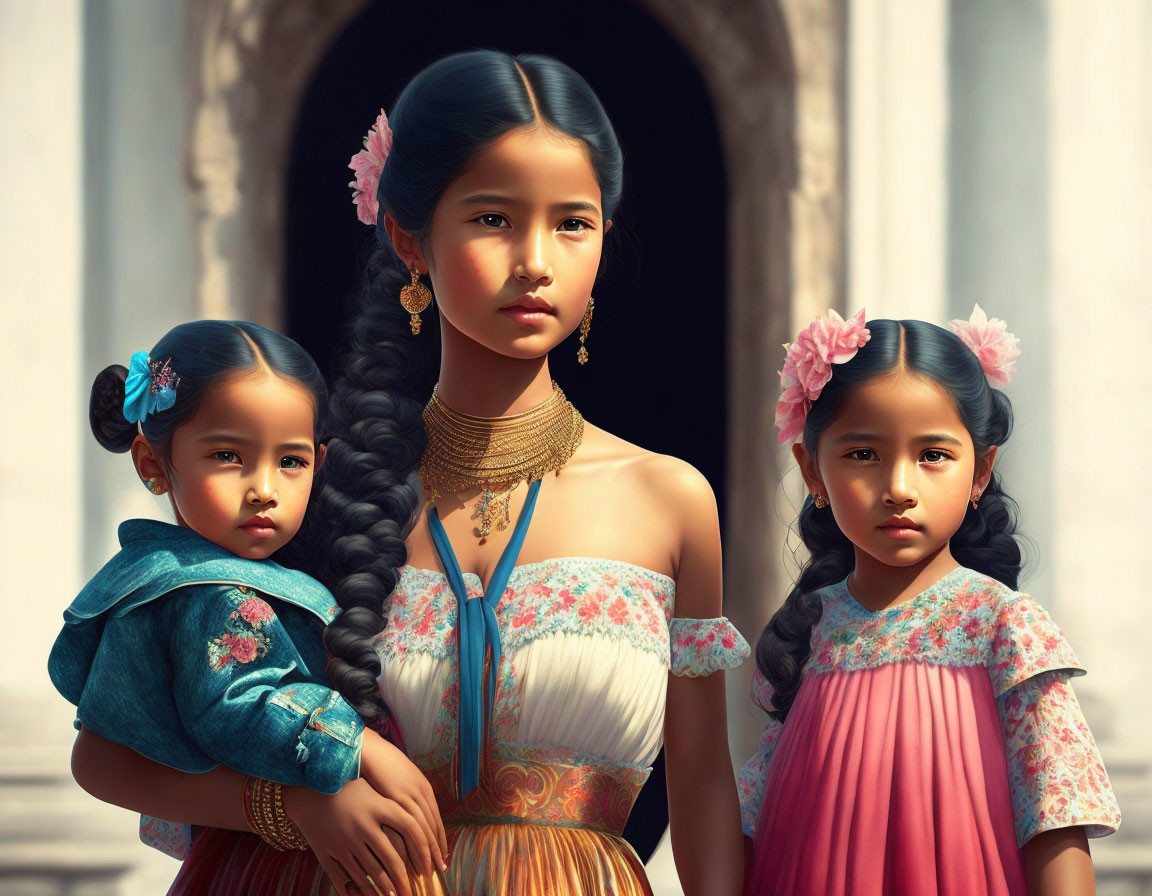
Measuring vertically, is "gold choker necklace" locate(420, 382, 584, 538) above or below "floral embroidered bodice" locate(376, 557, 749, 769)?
above

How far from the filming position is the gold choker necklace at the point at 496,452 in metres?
2.46

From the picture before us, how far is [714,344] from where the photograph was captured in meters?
5.00

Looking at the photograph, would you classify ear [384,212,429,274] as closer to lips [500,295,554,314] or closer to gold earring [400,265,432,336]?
gold earring [400,265,432,336]

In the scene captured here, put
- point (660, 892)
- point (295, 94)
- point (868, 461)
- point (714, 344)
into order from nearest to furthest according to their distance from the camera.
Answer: point (868, 461), point (660, 892), point (295, 94), point (714, 344)

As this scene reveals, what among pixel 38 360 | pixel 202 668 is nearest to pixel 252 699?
pixel 202 668

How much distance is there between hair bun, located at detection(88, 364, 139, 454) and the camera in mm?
2396

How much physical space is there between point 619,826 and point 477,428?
69cm

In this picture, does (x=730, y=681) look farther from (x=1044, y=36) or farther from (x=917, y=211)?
(x=1044, y=36)

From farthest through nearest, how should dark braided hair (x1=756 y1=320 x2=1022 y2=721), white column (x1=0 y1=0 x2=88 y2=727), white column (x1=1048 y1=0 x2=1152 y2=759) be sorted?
white column (x1=1048 y1=0 x2=1152 y2=759) < white column (x1=0 y1=0 x2=88 y2=727) < dark braided hair (x1=756 y1=320 x2=1022 y2=721)

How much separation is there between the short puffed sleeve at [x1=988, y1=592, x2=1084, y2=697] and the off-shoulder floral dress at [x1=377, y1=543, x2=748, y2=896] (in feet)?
1.73

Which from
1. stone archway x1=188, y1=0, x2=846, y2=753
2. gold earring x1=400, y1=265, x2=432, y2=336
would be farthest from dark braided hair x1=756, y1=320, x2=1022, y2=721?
stone archway x1=188, y1=0, x2=846, y2=753

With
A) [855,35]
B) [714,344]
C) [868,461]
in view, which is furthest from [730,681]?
[868,461]

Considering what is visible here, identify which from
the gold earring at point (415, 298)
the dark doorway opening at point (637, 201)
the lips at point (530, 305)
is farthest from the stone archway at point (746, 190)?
the lips at point (530, 305)

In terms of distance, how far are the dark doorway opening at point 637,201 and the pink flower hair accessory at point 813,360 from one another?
2311 mm
